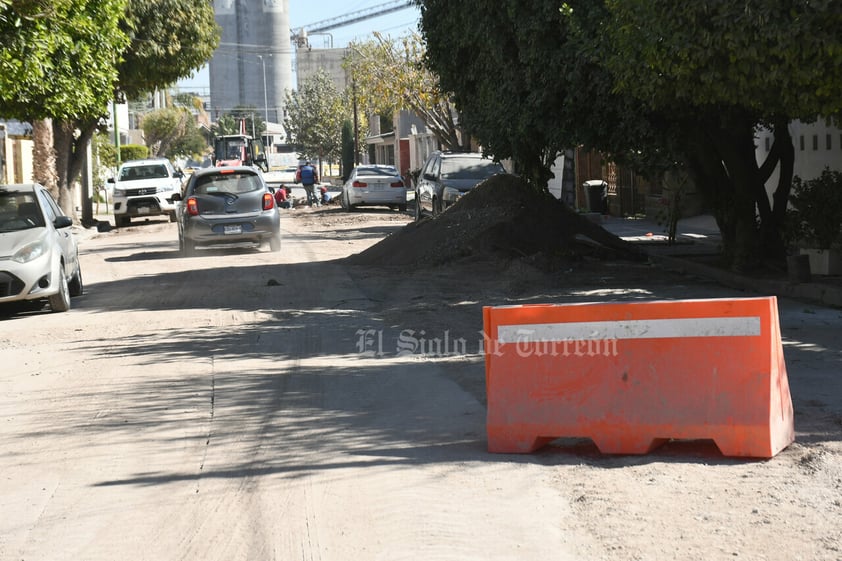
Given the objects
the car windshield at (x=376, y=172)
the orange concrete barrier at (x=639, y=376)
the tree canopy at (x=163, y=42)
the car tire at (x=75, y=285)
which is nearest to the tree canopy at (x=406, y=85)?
the car windshield at (x=376, y=172)

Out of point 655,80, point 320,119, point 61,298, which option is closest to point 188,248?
point 61,298

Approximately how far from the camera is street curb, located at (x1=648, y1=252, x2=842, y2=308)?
12.8m

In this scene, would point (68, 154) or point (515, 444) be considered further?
point (68, 154)

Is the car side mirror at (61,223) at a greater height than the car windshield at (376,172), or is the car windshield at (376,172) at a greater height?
the car windshield at (376,172)

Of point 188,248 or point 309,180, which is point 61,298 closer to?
point 188,248

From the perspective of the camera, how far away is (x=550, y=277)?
51.2 feet

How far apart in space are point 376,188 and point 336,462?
31.2m

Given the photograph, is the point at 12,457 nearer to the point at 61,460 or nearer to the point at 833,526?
the point at 61,460

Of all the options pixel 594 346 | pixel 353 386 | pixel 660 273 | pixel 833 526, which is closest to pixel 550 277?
pixel 660 273

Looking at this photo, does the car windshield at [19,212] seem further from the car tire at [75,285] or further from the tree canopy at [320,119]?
the tree canopy at [320,119]

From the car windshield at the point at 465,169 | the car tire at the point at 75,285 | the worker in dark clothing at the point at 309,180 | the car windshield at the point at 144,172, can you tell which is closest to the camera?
the car tire at the point at 75,285

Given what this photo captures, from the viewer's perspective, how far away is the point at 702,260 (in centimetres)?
1753

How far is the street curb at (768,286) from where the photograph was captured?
42.1ft

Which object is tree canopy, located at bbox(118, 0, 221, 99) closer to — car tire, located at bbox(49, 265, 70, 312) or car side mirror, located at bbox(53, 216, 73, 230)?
car side mirror, located at bbox(53, 216, 73, 230)
